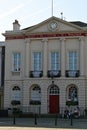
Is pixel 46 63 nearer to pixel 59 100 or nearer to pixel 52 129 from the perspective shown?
pixel 59 100

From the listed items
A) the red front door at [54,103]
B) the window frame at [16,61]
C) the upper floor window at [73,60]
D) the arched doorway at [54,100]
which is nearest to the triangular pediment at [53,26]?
the upper floor window at [73,60]

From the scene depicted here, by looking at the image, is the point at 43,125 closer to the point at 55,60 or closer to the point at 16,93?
the point at 55,60

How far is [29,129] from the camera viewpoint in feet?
98.5

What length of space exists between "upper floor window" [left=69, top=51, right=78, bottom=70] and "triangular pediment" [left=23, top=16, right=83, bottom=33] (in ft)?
9.37

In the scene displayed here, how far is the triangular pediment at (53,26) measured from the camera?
165 feet

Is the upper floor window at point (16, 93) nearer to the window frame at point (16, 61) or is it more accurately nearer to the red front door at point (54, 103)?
the window frame at point (16, 61)

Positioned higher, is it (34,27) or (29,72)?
(34,27)

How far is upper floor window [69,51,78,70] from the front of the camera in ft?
164

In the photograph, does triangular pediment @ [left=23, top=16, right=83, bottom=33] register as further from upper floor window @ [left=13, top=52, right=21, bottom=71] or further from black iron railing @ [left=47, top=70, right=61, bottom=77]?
black iron railing @ [left=47, top=70, right=61, bottom=77]

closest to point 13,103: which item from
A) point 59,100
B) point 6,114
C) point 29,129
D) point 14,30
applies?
point 6,114

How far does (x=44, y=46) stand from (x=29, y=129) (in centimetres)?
2214

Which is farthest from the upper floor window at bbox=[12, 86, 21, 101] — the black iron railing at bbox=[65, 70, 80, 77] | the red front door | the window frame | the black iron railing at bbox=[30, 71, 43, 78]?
the black iron railing at bbox=[65, 70, 80, 77]

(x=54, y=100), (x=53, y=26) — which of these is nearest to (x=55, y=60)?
(x=53, y=26)

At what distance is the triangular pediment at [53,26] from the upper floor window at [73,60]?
2.86 metres
